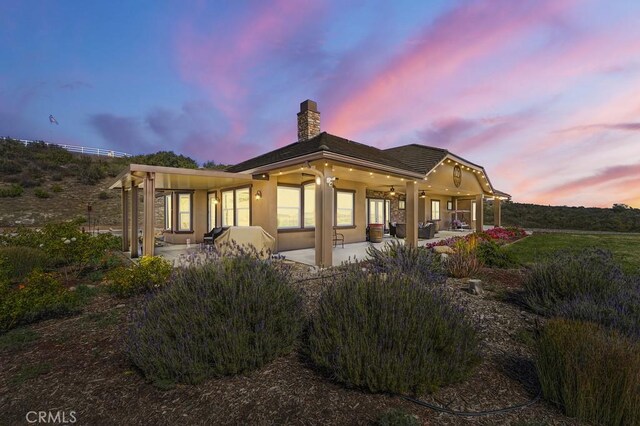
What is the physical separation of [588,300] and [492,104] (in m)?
9.60

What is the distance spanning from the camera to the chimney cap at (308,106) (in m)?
12.5

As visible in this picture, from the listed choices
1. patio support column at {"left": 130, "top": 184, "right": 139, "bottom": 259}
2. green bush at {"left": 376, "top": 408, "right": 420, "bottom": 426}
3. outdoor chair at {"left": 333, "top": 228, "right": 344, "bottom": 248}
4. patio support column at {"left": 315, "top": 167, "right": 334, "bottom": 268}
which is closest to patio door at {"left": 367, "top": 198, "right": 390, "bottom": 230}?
outdoor chair at {"left": 333, "top": 228, "right": 344, "bottom": 248}

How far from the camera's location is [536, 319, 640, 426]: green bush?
189 cm

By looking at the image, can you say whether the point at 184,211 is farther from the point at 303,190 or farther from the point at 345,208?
the point at 345,208

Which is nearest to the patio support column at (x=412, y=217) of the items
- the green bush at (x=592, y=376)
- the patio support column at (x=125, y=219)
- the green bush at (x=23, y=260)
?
the green bush at (x=592, y=376)

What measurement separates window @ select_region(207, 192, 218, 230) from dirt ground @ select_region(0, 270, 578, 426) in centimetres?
953

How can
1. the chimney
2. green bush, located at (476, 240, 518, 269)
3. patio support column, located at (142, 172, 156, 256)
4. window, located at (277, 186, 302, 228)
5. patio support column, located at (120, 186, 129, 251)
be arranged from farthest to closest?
1. the chimney
2. patio support column, located at (120, 186, 129, 251)
3. window, located at (277, 186, 302, 228)
4. patio support column, located at (142, 172, 156, 256)
5. green bush, located at (476, 240, 518, 269)

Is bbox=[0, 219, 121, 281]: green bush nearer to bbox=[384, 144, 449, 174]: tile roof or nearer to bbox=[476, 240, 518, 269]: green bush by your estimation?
bbox=[476, 240, 518, 269]: green bush

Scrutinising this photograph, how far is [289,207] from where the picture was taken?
10.4 metres

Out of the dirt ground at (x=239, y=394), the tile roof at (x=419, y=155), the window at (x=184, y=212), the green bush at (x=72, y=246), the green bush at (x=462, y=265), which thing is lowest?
the dirt ground at (x=239, y=394)

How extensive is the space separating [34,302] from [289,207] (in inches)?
283

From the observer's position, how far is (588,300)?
11.5 feet

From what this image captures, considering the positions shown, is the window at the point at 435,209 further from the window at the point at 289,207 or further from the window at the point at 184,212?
the window at the point at 184,212

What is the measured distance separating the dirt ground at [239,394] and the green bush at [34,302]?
2.63 feet
